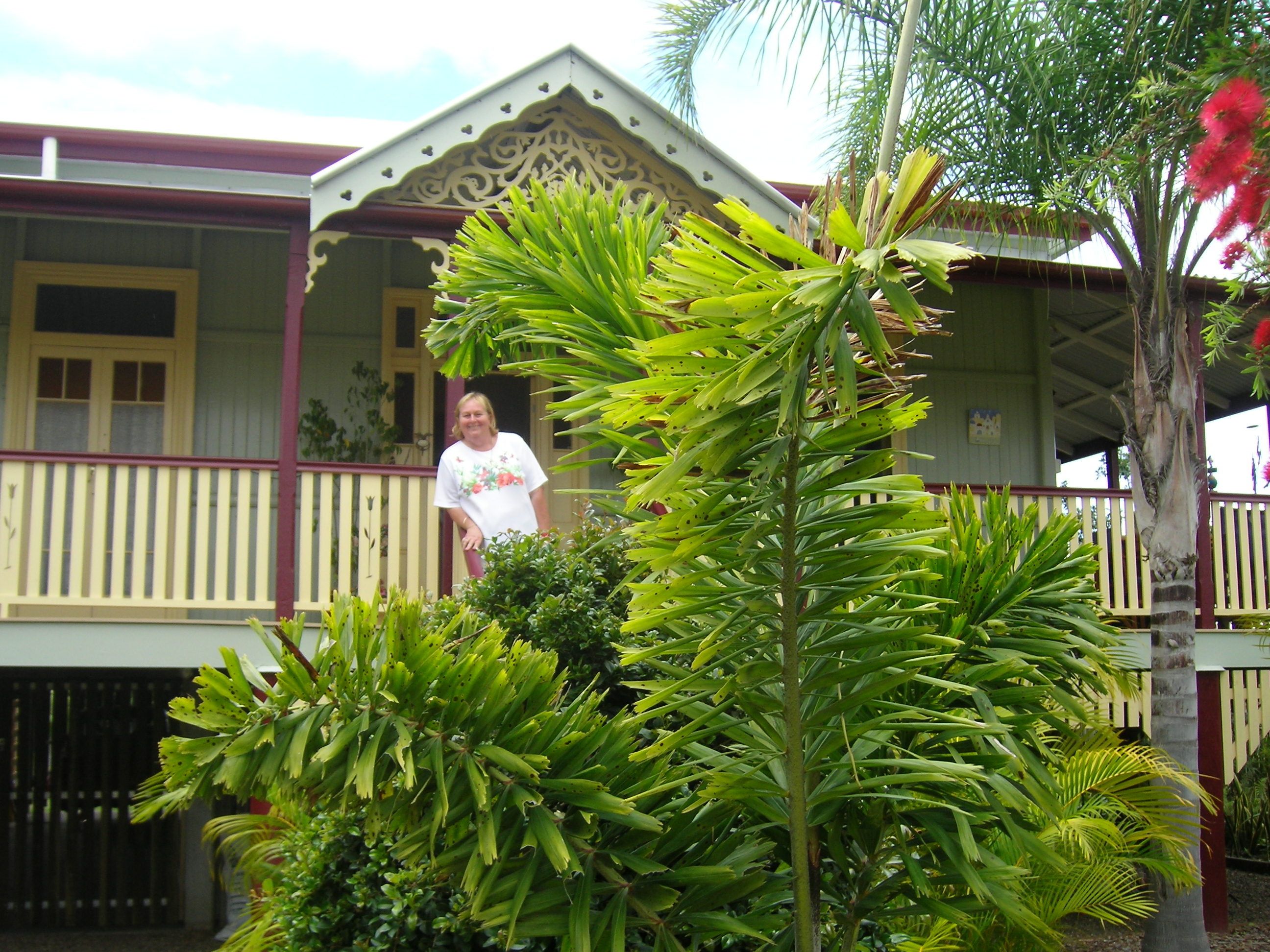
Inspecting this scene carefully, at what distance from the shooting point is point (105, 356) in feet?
31.1

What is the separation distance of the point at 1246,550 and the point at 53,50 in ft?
252

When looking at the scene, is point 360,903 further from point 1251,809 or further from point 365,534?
point 1251,809

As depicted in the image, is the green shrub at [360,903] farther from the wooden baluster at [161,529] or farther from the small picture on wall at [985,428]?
the small picture on wall at [985,428]

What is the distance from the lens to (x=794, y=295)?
6.62 ft

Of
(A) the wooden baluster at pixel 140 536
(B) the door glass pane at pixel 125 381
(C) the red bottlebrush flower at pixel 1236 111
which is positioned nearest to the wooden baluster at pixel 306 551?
(A) the wooden baluster at pixel 140 536

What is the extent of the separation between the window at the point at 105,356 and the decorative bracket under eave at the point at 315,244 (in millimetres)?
2252

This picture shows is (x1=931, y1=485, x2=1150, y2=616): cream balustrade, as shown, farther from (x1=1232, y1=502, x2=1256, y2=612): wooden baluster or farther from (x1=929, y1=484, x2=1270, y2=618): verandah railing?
(x1=1232, y1=502, x2=1256, y2=612): wooden baluster

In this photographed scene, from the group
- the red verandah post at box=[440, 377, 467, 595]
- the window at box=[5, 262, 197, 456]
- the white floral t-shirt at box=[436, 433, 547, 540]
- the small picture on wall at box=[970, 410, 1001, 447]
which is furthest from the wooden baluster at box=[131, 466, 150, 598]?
the small picture on wall at box=[970, 410, 1001, 447]

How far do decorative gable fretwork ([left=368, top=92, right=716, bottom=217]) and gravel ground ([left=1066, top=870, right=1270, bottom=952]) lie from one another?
5.48 metres

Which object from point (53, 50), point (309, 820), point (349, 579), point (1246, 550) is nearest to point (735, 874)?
point (309, 820)

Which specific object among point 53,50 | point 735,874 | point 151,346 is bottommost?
point 735,874

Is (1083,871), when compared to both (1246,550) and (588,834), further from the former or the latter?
(1246,550)

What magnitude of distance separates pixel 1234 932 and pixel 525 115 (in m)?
7.26

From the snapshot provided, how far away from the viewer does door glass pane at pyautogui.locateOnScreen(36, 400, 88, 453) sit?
30.8 feet
